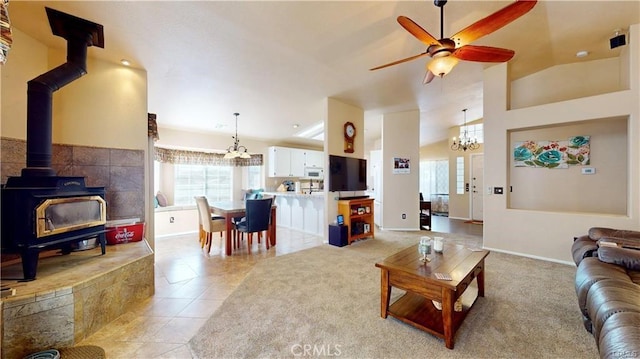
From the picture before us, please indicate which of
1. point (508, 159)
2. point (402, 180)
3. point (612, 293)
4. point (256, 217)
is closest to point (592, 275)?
point (612, 293)

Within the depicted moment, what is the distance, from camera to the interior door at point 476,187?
685 centimetres

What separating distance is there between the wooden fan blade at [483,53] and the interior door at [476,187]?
5502 mm

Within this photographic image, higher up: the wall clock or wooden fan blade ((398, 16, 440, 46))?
wooden fan blade ((398, 16, 440, 46))

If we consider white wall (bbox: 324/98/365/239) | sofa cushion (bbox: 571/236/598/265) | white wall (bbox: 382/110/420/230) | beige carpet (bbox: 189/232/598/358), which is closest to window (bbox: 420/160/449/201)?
white wall (bbox: 382/110/420/230)

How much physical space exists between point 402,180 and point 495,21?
399cm

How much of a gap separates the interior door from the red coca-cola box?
785 centimetres

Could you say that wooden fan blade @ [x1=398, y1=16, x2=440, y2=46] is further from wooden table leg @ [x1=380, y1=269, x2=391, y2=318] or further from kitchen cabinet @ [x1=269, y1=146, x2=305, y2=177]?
kitchen cabinet @ [x1=269, y1=146, x2=305, y2=177]

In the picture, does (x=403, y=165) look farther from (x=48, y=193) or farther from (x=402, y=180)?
(x=48, y=193)

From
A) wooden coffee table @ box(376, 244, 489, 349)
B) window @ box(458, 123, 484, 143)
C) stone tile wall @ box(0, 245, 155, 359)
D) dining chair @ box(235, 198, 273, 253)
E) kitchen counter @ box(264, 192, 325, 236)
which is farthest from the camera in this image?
window @ box(458, 123, 484, 143)

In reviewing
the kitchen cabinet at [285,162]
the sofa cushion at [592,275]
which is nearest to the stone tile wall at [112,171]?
the kitchen cabinet at [285,162]

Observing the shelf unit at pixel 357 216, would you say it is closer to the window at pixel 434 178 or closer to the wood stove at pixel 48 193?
the wood stove at pixel 48 193

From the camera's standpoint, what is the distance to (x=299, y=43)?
264 cm

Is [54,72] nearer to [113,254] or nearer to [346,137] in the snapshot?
[113,254]

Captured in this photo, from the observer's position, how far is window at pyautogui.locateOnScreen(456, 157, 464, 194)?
23.5 feet
